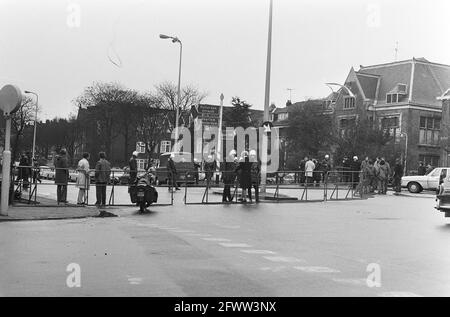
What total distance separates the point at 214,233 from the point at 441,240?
4718mm

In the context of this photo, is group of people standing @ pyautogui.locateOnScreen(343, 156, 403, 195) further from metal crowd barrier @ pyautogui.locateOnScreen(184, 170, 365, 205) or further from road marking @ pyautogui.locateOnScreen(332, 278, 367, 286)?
road marking @ pyautogui.locateOnScreen(332, 278, 367, 286)

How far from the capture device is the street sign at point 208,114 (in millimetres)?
33875

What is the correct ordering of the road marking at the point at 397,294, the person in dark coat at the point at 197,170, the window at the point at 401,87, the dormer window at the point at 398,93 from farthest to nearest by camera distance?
the window at the point at 401,87 → the dormer window at the point at 398,93 → the person in dark coat at the point at 197,170 → the road marking at the point at 397,294

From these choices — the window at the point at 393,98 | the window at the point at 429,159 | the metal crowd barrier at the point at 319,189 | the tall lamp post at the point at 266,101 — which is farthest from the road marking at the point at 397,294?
the window at the point at 393,98

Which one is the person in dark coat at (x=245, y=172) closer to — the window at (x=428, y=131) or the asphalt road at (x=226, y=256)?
the asphalt road at (x=226, y=256)

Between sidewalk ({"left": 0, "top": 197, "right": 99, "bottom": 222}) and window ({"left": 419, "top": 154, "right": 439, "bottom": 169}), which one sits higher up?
window ({"left": 419, "top": 154, "right": 439, "bottom": 169})

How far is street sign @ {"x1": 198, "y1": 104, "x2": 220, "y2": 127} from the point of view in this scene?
1334 inches

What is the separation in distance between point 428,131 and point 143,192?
6406cm

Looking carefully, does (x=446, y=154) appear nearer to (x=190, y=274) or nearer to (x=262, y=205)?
(x=262, y=205)

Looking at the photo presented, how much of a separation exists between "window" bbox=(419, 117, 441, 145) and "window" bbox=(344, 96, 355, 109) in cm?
1052

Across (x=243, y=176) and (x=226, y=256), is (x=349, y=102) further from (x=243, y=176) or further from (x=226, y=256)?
(x=226, y=256)

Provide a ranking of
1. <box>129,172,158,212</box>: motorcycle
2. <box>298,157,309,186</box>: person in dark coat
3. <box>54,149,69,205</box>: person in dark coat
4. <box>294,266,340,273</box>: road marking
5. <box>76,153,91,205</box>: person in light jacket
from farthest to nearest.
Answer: <box>298,157,309,186</box>: person in dark coat
<box>76,153,91,205</box>: person in light jacket
<box>54,149,69,205</box>: person in dark coat
<box>129,172,158,212</box>: motorcycle
<box>294,266,340,273</box>: road marking

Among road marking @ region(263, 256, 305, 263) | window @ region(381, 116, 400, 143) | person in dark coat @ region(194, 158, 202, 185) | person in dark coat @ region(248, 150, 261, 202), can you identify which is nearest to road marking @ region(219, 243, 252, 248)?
road marking @ region(263, 256, 305, 263)

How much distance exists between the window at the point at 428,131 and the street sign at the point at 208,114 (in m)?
46.1
